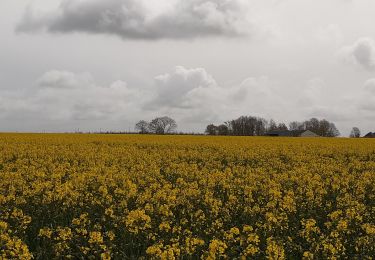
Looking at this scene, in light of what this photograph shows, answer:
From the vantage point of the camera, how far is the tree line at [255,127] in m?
114

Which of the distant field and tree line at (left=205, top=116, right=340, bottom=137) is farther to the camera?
tree line at (left=205, top=116, right=340, bottom=137)

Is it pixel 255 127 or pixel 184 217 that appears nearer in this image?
pixel 184 217

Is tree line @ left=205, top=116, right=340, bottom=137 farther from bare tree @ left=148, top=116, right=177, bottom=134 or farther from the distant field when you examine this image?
the distant field

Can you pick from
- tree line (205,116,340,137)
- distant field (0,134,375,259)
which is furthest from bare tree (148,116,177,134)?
distant field (0,134,375,259)

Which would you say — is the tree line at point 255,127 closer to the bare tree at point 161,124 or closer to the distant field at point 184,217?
the bare tree at point 161,124

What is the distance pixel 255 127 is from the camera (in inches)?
5074

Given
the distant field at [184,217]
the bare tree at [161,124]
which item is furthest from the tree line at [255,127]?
the distant field at [184,217]

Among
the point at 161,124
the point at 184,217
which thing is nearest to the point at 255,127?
the point at 161,124

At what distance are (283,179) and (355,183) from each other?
6.55 ft

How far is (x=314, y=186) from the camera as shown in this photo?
1184 centimetres

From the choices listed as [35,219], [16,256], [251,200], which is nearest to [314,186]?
[251,200]

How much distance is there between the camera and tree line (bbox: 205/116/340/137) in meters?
114

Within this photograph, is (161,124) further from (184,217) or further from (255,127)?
(184,217)

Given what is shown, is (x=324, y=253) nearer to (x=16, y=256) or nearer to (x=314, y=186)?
(x=16, y=256)
